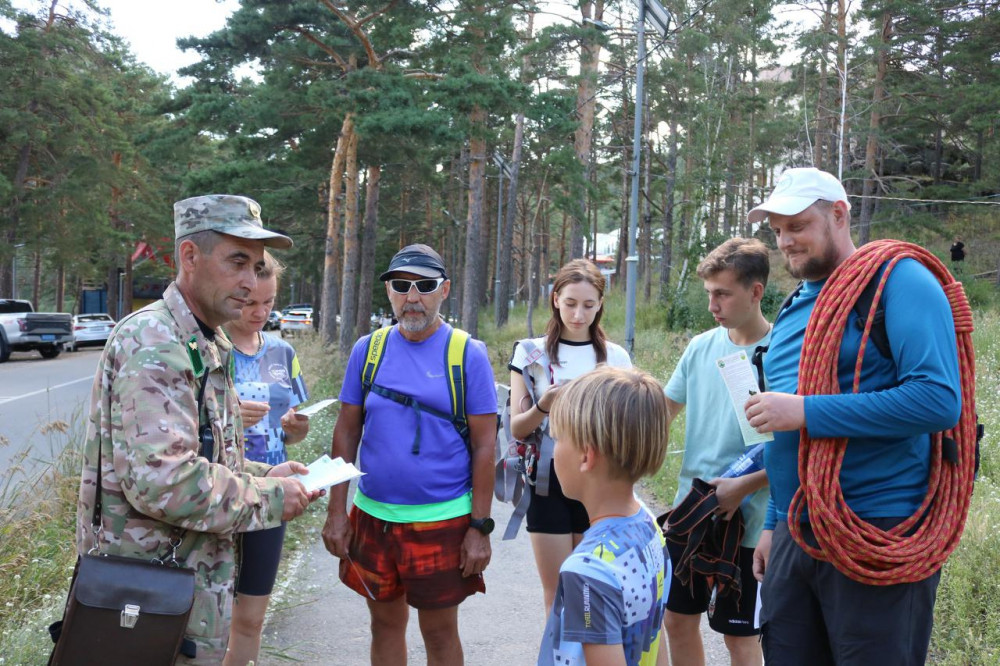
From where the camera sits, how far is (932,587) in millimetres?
2393

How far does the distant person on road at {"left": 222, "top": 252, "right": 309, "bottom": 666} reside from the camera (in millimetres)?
3539

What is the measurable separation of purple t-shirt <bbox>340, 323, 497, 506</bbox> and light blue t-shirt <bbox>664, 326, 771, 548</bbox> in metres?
0.88

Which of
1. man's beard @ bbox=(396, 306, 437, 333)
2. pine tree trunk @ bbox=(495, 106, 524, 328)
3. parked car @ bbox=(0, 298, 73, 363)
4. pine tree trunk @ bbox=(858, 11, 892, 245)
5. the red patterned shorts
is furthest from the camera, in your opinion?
pine tree trunk @ bbox=(495, 106, 524, 328)

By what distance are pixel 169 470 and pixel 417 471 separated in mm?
1345

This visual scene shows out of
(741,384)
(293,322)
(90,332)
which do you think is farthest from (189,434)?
(293,322)

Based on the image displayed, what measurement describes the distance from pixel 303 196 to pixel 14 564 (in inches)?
931

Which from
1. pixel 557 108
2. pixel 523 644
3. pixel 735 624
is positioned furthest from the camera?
pixel 557 108

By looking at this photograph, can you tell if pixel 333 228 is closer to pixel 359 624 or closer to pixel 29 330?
pixel 29 330

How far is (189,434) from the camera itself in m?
2.27

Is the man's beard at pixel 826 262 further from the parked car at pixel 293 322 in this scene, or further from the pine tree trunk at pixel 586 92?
the parked car at pixel 293 322

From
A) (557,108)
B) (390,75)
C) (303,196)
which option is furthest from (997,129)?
(303,196)

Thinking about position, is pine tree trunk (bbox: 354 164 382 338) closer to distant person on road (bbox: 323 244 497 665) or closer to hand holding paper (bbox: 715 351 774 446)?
distant person on road (bbox: 323 244 497 665)

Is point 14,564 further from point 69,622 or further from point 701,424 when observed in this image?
point 701,424

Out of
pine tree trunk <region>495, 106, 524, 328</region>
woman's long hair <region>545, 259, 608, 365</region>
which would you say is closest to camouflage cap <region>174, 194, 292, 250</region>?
woman's long hair <region>545, 259, 608, 365</region>
